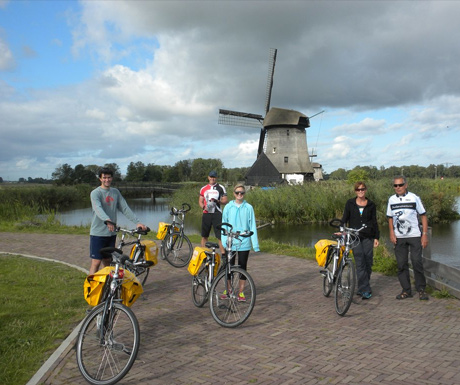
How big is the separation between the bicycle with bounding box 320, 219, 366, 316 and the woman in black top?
0.15 meters

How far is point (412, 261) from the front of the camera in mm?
5996

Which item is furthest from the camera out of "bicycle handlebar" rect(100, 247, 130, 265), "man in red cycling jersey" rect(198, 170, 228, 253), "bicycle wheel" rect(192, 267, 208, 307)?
"man in red cycling jersey" rect(198, 170, 228, 253)

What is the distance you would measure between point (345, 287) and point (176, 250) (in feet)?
13.9

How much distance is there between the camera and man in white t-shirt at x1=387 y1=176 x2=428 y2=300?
19.4ft

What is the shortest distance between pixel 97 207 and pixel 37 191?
3516 centimetres

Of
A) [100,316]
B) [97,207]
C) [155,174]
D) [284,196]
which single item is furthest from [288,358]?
[155,174]

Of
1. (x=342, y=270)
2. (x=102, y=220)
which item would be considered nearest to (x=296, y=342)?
(x=342, y=270)

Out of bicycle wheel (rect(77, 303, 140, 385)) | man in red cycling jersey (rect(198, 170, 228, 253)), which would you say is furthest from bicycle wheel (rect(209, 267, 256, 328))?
man in red cycling jersey (rect(198, 170, 228, 253))

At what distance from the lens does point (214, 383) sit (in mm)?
3418

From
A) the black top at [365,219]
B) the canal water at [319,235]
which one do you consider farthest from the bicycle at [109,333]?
the canal water at [319,235]

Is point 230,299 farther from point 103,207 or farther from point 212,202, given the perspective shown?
point 212,202

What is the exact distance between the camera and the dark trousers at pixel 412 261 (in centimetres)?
595

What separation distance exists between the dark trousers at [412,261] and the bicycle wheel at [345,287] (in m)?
1.11

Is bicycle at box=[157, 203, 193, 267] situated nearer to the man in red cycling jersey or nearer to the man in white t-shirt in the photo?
the man in red cycling jersey
